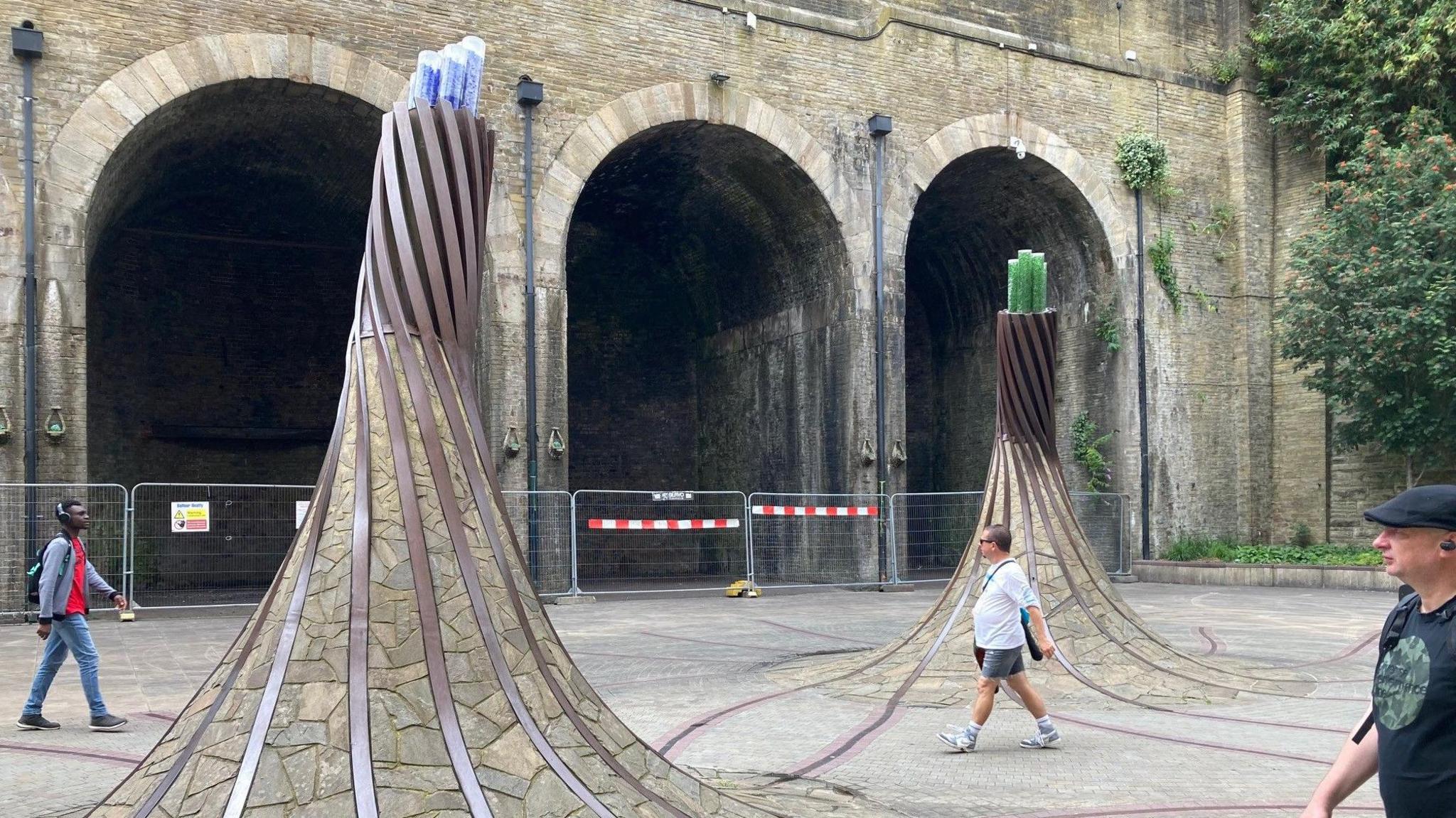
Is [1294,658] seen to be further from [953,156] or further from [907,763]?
[953,156]

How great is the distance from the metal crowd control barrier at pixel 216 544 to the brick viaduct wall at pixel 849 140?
131 inches

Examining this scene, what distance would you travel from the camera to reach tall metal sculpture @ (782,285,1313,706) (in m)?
9.24

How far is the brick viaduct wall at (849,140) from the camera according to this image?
48.5ft

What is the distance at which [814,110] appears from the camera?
63.3 feet

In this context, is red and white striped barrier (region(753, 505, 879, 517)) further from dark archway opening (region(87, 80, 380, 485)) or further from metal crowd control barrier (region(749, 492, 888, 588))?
dark archway opening (region(87, 80, 380, 485))

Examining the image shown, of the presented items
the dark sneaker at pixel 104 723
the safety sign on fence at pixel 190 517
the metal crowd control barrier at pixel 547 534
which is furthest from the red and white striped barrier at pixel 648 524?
the dark sneaker at pixel 104 723

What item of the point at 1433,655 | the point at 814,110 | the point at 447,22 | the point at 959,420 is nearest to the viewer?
the point at 1433,655

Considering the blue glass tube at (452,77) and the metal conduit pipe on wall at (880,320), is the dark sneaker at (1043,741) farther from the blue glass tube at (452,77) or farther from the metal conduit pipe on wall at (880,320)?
the metal conduit pipe on wall at (880,320)

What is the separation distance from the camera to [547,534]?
16.9 meters

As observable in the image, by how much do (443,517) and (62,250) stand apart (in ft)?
38.8

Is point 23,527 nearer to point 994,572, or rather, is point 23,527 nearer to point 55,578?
point 55,578

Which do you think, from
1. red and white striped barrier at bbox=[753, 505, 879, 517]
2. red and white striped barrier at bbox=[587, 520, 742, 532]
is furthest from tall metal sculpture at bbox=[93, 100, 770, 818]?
red and white striped barrier at bbox=[753, 505, 879, 517]

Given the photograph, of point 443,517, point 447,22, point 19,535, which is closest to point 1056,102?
point 447,22

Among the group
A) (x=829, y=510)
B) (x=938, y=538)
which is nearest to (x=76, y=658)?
(x=829, y=510)
